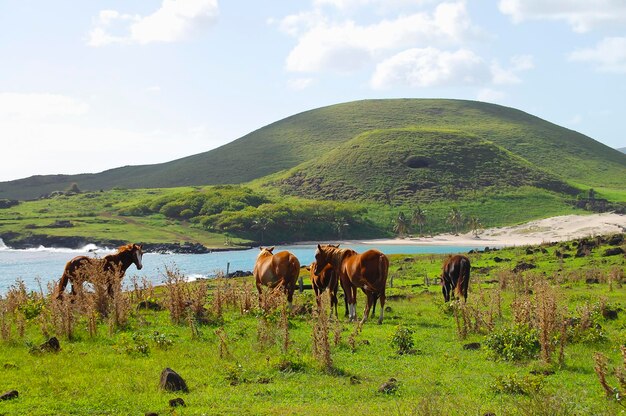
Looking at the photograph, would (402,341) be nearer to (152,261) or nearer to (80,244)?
(152,261)

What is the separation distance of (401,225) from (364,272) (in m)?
155

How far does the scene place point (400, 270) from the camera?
54938mm

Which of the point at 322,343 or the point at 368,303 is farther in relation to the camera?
the point at 368,303

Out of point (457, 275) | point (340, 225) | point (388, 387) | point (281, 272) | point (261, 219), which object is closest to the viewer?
point (388, 387)

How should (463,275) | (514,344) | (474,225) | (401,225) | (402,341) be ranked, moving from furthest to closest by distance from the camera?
(401,225) → (474,225) → (463,275) → (402,341) → (514,344)

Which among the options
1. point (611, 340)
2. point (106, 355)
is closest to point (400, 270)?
point (611, 340)

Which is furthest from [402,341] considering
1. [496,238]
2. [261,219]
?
[261,219]

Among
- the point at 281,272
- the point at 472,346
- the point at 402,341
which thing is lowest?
the point at 472,346

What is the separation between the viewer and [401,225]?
6909 inches

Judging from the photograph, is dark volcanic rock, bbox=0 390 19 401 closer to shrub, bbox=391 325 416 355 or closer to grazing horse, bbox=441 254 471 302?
shrub, bbox=391 325 416 355

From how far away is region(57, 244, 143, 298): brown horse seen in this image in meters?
19.9

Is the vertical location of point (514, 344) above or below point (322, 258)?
below

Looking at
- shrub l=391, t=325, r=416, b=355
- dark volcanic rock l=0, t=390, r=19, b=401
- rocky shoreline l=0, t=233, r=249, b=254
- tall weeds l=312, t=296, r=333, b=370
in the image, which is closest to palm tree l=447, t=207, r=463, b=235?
rocky shoreline l=0, t=233, r=249, b=254

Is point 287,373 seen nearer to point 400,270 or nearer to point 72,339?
point 72,339
